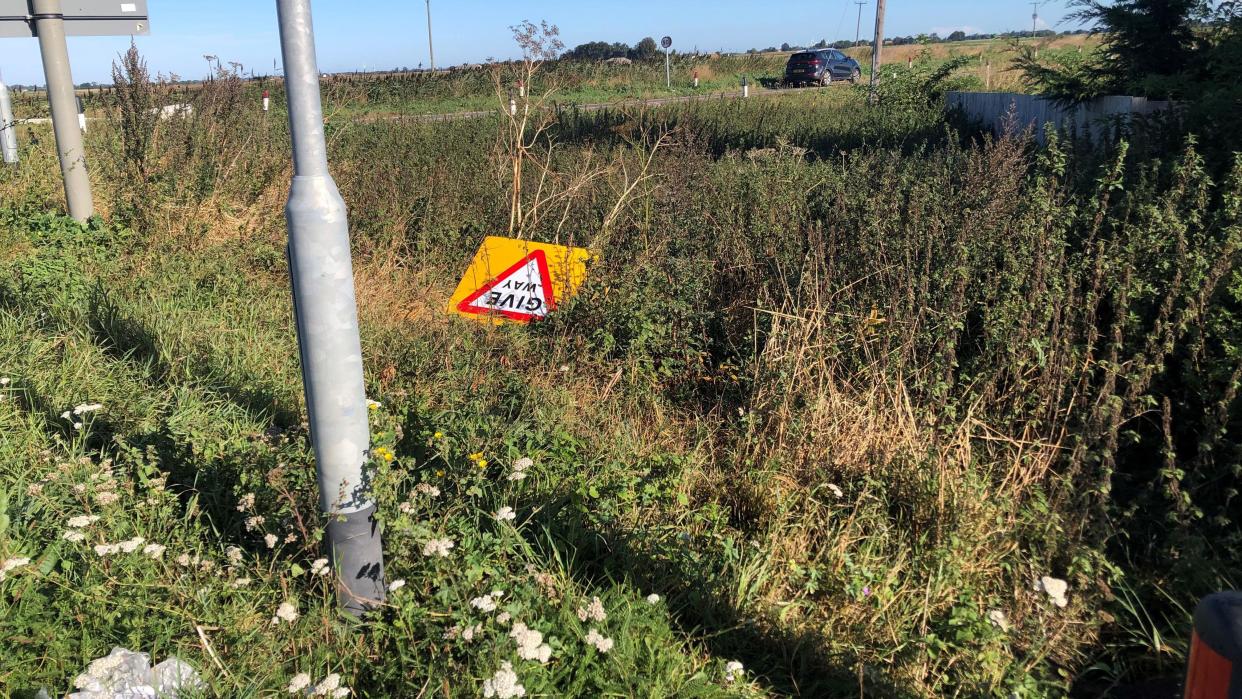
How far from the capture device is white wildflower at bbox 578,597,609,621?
100.0 inches

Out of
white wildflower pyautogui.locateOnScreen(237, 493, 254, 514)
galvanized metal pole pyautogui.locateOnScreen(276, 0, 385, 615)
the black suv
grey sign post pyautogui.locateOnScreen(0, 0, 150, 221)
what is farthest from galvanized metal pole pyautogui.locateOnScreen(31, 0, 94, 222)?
the black suv

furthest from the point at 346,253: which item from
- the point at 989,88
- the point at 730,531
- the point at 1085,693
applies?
the point at 989,88

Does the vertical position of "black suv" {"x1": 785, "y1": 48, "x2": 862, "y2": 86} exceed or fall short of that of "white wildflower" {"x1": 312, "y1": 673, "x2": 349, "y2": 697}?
it exceeds it

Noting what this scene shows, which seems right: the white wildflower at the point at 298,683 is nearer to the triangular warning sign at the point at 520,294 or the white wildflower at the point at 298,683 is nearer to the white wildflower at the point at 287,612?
the white wildflower at the point at 287,612

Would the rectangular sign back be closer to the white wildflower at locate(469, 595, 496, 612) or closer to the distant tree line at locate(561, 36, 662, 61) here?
the white wildflower at locate(469, 595, 496, 612)

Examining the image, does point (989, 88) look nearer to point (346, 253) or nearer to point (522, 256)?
point (522, 256)

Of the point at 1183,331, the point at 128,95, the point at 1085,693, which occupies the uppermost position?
the point at 128,95

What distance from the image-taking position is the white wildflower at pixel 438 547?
107 inches

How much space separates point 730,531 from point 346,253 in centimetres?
185

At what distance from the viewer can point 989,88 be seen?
21.2 m

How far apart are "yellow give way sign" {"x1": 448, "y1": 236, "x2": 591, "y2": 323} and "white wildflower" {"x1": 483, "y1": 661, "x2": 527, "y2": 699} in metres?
3.40

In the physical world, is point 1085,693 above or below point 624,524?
below

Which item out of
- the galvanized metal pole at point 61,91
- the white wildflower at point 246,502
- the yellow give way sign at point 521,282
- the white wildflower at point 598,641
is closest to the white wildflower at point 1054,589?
the white wildflower at point 598,641

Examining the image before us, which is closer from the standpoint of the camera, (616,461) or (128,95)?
(616,461)
